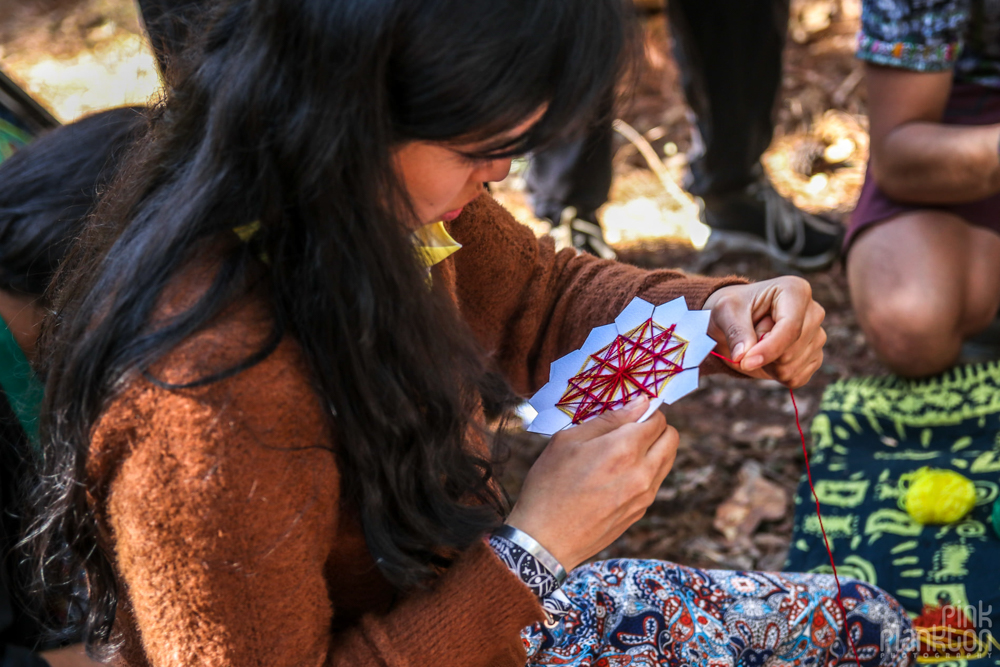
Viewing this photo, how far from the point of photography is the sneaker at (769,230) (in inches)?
113

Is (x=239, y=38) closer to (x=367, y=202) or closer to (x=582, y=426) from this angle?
(x=367, y=202)

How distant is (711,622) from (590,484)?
35 centimetres

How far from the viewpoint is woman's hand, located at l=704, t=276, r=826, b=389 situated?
1.08m

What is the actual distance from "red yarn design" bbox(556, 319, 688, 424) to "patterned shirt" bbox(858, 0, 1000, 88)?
1.27 metres

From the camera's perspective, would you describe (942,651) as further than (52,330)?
Yes

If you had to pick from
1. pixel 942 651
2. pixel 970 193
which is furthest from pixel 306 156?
pixel 970 193

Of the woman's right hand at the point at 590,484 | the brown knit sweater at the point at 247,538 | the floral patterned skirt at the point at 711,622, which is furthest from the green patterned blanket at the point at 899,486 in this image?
the brown knit sweater at the point at 247,538

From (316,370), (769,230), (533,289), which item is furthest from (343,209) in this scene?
(769,230)

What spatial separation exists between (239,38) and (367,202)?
8.0 inches

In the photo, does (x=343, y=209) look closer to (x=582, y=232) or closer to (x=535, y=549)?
(x=535, y=549)

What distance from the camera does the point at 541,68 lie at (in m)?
0.78

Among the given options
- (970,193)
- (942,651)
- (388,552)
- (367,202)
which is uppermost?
(367,202)

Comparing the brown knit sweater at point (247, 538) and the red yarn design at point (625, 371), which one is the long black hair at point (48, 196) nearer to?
the brown knit sweater at point (247, 538)

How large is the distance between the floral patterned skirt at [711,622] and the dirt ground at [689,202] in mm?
655
